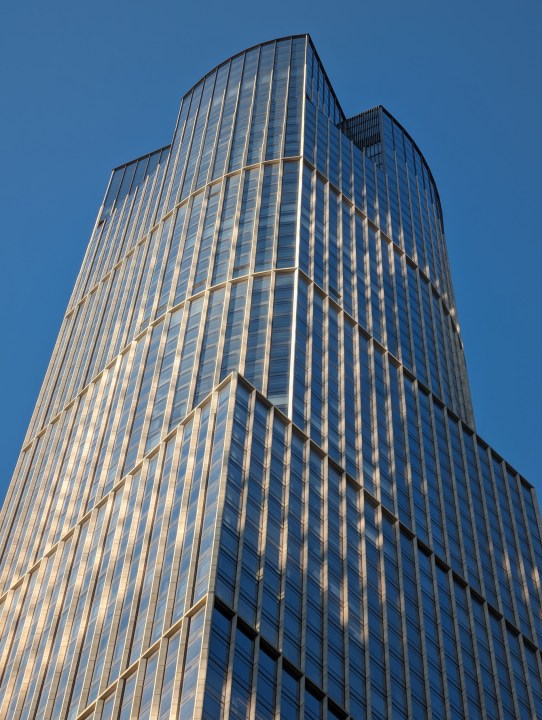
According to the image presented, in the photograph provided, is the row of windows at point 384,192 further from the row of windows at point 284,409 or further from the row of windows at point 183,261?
the row of windows at point 284,409

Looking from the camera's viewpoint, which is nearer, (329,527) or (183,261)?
(329,527)

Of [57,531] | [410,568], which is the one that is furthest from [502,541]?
[57,531]

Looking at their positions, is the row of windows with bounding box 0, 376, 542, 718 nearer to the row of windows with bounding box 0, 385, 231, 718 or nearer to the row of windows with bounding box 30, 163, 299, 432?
the row of windows with bounding box 0, 385, 231, 718

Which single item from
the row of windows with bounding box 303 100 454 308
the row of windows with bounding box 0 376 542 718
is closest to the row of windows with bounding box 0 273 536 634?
the row of windows with bounding box 0 376 542 718

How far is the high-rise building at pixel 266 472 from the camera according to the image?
86.5 metres

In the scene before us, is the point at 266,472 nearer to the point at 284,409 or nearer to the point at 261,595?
the point at 284,409

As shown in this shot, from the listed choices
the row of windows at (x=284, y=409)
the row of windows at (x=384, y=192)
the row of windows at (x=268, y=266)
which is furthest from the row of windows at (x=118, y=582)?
the row of windows at (x=384, y=192)

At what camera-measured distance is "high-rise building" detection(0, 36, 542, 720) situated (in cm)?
8650

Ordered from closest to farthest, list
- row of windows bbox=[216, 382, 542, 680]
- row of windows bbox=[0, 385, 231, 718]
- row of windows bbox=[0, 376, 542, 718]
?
row of windows bbox=[0, 376, 542, 718], row of windows bbox=[216, 382, 542, 680], row of windows bbox=[0, 385, 231, 718]

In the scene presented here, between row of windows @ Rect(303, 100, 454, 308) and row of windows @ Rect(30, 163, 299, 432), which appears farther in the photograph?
row of windows @ Rect(303, 100, 454, 308)

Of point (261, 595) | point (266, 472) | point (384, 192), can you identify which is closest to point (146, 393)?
point (266, 472)

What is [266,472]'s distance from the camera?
96.8m

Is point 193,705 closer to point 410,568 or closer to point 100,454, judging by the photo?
point 410,568

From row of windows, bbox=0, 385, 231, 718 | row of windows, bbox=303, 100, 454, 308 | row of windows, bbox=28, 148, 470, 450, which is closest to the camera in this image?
row of windows, bbox=0, 385, 231, 718
